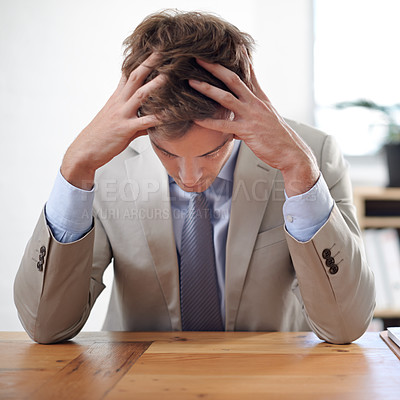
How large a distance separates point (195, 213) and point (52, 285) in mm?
387

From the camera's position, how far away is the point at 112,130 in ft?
3.19

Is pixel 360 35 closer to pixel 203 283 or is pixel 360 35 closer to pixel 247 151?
pixel 247 151

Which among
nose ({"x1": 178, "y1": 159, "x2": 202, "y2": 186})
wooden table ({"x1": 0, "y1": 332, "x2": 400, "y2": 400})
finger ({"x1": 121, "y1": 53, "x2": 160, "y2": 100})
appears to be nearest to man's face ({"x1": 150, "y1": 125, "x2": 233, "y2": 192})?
nose ({"x1": 178, "y1": 159, "x2": 202, "y2": 186})

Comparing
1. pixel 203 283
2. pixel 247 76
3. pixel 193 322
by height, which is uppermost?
pixel 247 76

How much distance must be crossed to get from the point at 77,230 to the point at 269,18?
75.0 inches

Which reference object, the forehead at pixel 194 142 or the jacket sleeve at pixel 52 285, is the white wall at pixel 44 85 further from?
the forehead at pixel 194 142

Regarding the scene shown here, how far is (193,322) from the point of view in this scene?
3.91 ft

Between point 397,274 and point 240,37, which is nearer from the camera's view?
point 240,37

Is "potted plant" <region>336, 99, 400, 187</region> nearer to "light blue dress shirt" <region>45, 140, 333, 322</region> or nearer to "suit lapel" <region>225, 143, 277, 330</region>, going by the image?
"suit lapel" <region>225, 143, 277, 330</region>

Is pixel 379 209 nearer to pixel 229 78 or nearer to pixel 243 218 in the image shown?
pixel 243 218

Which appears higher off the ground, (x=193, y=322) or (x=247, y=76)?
(x=247, y=76)

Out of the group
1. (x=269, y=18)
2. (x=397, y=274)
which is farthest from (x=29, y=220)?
(x=397, y=274)

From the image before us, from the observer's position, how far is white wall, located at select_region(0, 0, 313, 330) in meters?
2.31

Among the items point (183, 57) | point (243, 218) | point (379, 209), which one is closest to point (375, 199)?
point (379, 209)
